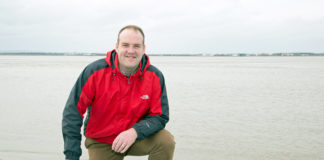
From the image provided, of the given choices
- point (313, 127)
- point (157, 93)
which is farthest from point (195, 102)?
point (157, 93)

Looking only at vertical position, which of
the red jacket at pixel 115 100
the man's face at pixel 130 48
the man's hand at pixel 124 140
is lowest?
the man's hand at pixel 124 140

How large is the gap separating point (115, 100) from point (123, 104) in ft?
0.27

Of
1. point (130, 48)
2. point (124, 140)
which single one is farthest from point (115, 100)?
point (130, 48)

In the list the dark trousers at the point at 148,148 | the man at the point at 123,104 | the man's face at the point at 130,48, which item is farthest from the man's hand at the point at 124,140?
the man's face at the point at 130,48

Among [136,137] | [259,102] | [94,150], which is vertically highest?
[136,137]

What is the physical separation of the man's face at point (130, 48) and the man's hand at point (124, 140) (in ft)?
1.97

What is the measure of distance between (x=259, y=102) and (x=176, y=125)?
4592 mm

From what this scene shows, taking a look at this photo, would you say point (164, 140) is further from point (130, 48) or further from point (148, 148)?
point (130, 48)

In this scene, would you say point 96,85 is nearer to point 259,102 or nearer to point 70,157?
point 70,157

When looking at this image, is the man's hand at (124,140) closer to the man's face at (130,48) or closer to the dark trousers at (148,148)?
the dark trousers at (148,148)

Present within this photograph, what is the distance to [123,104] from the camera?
8.57 ft

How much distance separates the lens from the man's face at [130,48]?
8.34ft

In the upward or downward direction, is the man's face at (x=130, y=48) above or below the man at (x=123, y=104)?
above

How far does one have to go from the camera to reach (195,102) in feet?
31.4
